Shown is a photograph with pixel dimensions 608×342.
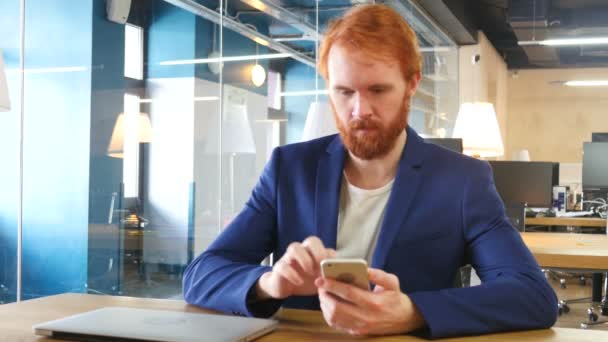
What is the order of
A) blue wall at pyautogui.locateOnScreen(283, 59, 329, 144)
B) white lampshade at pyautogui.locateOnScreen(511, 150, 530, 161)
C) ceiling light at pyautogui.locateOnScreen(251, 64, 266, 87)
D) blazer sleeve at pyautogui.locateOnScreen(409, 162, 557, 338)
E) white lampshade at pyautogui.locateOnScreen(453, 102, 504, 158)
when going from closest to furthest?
blazer sleeve at pyautogui.locateOnScreen(409, 162, 557, 338) < ceiling light at pyautogui.locateOnScreen(251, 64, 266, 87) < white lampshade at pyautogui.locateOnScreen(453, 102, 504, 158) < blue wall at pyautogui.locateOnScreen(283, 59, 329, 144) < white lampshade at pyautogui.locateOnScreen(511, 150, 530, 161)

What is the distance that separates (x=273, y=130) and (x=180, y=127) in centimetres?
121

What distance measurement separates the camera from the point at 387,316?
3.88 feet

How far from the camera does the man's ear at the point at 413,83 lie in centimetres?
163

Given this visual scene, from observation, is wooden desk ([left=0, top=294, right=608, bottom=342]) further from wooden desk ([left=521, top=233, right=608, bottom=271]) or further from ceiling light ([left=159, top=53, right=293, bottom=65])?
ceiling light ([left=159, top=53, right=293, bottom=65])

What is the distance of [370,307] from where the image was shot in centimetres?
117

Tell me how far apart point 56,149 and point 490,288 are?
9.57 ft

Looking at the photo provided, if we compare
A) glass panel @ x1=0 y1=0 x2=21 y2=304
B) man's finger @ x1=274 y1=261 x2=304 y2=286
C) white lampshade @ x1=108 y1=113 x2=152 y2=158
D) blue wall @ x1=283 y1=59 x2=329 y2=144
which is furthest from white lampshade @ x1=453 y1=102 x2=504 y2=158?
man's finger @ x1=274 y1=261 x2=304 y2=286

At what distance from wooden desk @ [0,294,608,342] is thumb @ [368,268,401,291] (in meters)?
0.08

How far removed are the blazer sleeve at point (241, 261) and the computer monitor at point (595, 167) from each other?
6.40 metres

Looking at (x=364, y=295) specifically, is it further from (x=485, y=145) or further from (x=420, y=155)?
(x=485, y=145)

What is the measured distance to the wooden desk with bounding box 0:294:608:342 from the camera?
1.20 metres

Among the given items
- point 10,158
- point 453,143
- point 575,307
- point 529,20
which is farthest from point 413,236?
point 529,20

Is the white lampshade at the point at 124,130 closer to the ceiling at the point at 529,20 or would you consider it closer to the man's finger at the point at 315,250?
the man's finger at the point at 315,250

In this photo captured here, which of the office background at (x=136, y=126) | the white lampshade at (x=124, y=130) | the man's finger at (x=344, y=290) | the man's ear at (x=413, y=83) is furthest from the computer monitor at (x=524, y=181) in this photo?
the man's finger at (x=344, y=290)
